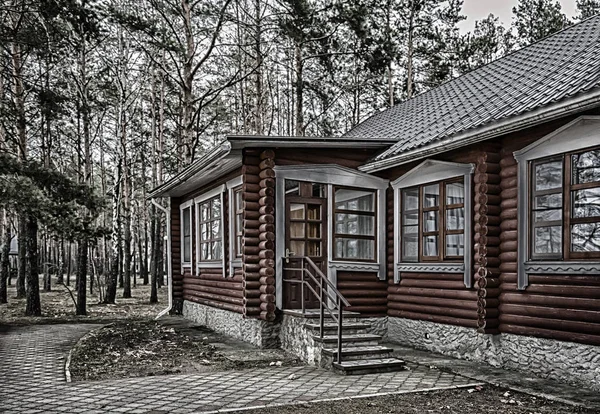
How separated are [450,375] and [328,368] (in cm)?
173

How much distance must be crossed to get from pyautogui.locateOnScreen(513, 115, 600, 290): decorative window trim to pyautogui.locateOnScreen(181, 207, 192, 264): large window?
961 cm

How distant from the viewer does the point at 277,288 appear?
1038 centimetres

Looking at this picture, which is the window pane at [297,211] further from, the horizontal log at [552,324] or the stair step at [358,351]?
the horizontal log at [552,324]

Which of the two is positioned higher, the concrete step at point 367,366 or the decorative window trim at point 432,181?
the decorative window trim at point 432,181

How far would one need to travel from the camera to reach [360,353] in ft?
27.4

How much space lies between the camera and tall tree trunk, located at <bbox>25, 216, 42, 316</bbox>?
1588cm

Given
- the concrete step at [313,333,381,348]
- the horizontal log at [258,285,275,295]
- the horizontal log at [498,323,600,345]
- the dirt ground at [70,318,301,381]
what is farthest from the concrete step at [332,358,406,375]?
the horizontal log at [258,285,275,295]

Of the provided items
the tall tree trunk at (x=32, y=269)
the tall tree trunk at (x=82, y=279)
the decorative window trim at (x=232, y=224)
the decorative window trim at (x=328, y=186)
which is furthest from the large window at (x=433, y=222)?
the tall tree trunk at (x=32, y=269)

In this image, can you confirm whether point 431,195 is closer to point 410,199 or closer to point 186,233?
point 410,199

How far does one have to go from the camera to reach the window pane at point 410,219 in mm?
10523

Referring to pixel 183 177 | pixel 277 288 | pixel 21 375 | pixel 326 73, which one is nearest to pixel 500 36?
pixel 326 73

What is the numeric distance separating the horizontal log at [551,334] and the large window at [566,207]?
981mm

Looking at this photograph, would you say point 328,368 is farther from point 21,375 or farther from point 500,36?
point 500,36

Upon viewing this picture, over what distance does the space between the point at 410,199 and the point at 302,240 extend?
2.17 metres
